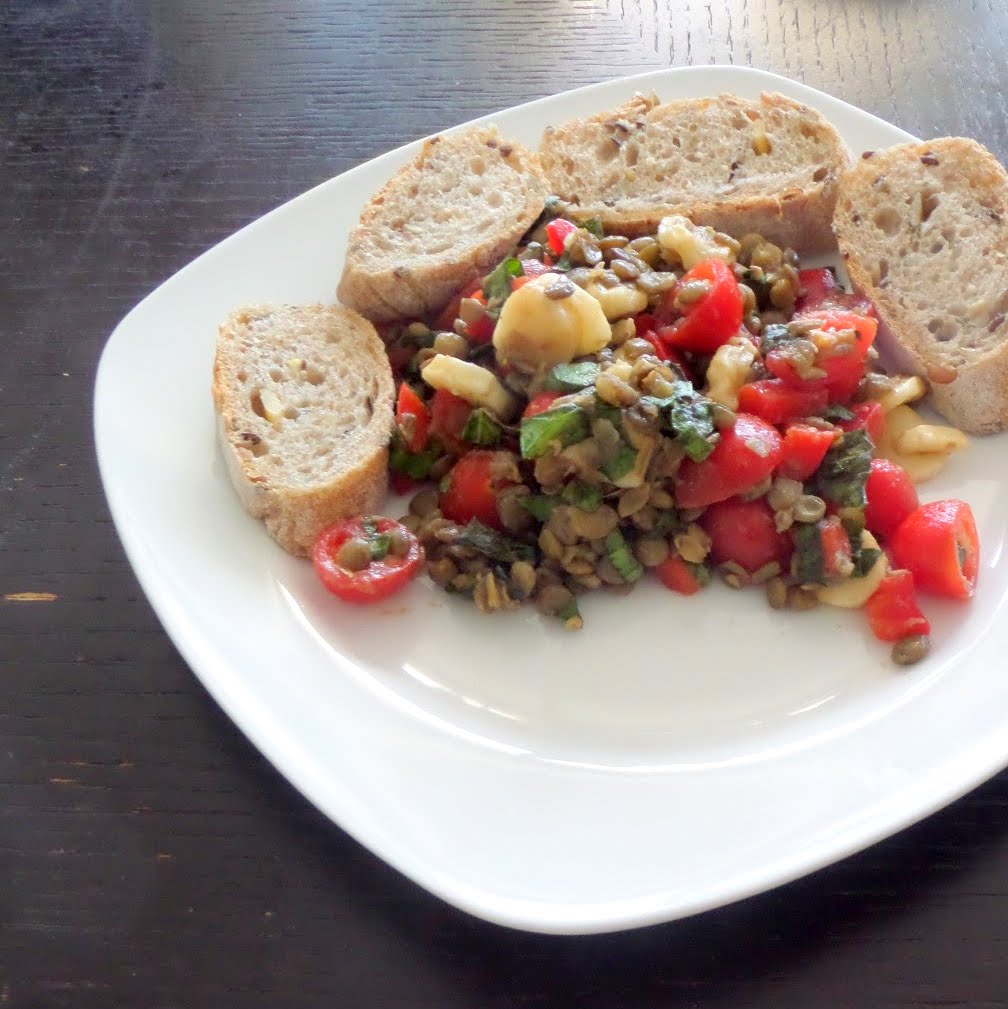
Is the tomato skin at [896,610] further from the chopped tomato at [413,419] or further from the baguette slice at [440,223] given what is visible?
the baguette slice at [440,223]

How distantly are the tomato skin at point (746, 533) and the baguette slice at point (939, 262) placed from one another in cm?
64

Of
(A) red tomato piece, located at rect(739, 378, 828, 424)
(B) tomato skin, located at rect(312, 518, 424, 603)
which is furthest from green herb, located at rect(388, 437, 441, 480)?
(A) red tomato piece, located at rect(739, 378, 828, 424)

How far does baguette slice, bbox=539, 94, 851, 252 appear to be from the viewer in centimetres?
257

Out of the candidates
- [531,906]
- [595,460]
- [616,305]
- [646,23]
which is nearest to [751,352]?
[616,305]

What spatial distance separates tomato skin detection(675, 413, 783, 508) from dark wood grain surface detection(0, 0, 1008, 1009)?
73 centimetres

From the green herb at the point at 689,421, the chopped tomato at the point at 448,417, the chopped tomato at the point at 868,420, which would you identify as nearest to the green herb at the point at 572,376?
the green herb at the point at 689,421

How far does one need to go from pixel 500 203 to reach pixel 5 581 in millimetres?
1591

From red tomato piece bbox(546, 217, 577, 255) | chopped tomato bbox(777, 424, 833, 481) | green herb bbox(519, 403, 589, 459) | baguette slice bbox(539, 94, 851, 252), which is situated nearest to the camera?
green herb bbox(519, 403, 589, 459)

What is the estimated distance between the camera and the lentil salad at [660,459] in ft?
6.32

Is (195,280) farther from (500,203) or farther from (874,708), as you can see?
(874,708)

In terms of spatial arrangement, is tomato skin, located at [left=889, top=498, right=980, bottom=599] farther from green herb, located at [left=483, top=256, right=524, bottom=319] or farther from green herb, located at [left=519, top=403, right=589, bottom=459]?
green herb, located at [left=483, top=256, right=524, bottom=319]

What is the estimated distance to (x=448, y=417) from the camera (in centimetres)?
215

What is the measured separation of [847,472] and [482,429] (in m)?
0.79

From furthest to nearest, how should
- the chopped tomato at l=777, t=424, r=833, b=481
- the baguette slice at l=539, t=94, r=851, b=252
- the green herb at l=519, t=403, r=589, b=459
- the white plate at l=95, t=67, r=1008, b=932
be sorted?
the baguette slice at l=539, t=94, r=851, b=252, the chopped tomato at l=777, t=424, r=833, b=481, the green herb at l=519, t=403, r=589, b=459, the white plate at l=95, t=67, r=1008, b=932
